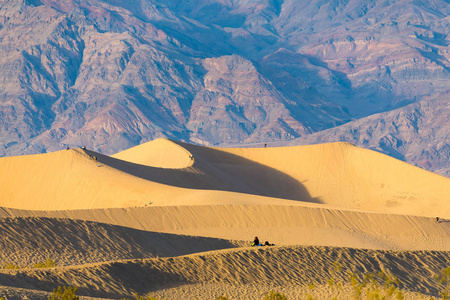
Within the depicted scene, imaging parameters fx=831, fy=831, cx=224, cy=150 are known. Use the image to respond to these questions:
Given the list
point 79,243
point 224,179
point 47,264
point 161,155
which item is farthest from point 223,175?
point 47,264

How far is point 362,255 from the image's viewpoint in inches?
1458

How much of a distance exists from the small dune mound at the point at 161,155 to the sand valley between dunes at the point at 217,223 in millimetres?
225

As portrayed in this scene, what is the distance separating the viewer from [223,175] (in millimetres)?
76188

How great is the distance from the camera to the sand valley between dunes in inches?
1193

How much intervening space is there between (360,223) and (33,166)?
29.3 meters

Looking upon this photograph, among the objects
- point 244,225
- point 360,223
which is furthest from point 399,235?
point 244,225

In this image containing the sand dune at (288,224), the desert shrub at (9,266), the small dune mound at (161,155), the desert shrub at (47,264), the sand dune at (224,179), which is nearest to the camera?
the desert shrub at (9,266)

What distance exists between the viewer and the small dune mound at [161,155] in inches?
3173

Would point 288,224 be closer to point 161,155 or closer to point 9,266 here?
point 9,266

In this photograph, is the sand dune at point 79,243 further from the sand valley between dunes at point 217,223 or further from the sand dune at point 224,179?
the sand dune at point 224,179

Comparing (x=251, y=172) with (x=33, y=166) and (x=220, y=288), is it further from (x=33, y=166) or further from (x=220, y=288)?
(x=220, y=288)

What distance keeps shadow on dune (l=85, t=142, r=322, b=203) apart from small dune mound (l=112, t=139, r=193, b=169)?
1078 millimetres

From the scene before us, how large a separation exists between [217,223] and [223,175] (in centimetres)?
2633

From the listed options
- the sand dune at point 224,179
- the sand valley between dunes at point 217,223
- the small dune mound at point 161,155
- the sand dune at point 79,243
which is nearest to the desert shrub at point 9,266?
the sand valley between dunes at point 217,223
